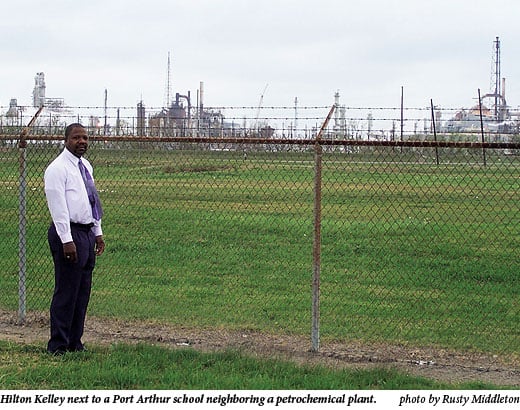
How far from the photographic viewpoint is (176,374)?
6617 millimetres

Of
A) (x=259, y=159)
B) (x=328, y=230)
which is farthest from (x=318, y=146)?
(x=328, y=230)

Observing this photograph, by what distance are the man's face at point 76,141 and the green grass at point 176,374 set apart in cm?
170

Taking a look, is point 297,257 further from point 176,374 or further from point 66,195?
point 176,374

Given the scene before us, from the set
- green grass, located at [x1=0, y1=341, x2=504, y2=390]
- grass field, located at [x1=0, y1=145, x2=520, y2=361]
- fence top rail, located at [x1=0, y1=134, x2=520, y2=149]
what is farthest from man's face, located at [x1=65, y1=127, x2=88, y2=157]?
grass field, located at [x1=0, y1=145, x2=520, y2=361]

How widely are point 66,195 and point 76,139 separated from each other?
478mm

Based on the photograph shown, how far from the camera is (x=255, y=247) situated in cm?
1309

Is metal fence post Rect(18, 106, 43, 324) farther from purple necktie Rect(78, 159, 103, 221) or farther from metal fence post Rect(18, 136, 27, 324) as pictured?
purple necktie Rect(78, 159, 103, 221)

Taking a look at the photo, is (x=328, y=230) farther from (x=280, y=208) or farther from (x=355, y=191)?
(x=355, y=191)

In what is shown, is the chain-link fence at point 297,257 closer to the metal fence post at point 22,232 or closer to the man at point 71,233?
the metal fence post at point 22,232

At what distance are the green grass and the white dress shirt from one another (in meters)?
1.04

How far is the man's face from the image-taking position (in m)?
7.20

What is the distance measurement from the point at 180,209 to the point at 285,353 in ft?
30.5

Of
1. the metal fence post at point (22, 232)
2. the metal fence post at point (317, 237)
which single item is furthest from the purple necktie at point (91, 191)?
the metal fence post at point (317, 237)

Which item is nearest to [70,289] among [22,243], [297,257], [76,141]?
[76,141]
